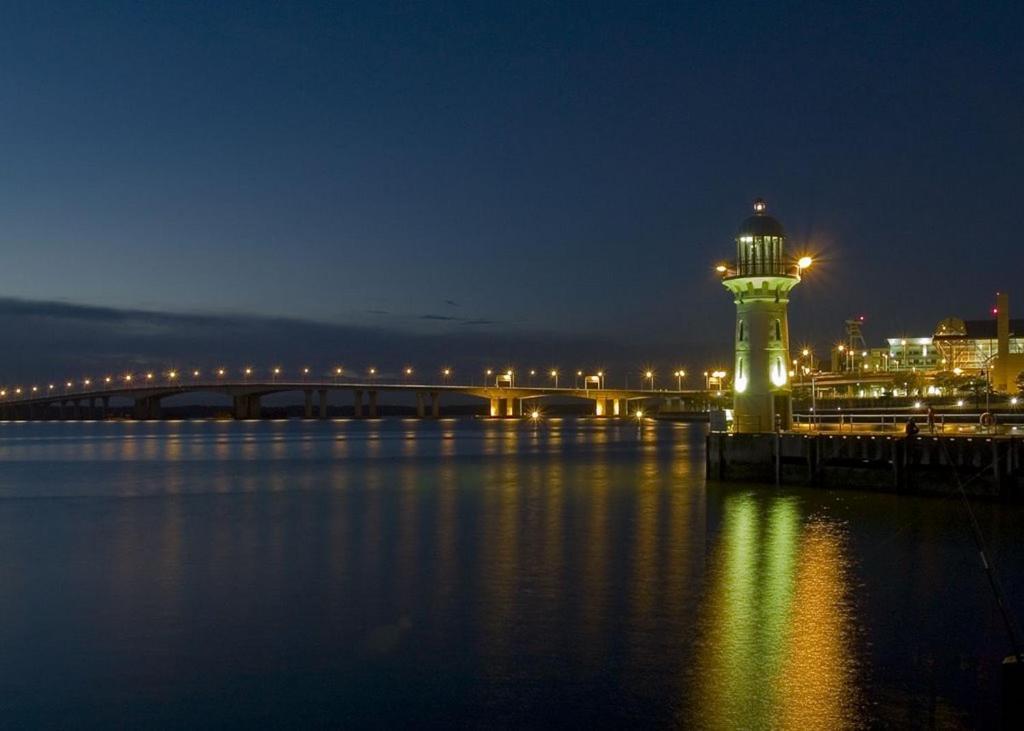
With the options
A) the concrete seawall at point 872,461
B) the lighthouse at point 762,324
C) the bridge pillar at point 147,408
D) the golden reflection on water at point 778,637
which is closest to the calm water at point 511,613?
the golden reflection on water at point 778,637

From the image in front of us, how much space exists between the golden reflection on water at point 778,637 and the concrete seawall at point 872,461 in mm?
5715

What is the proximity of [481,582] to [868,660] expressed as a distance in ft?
26.0

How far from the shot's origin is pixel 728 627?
50.2 ft

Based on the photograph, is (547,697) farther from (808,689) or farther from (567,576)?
(567,576)

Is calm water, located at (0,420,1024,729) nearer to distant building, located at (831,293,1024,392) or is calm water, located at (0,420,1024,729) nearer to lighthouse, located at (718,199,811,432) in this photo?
lighthouse, located at (718,199,811,432)

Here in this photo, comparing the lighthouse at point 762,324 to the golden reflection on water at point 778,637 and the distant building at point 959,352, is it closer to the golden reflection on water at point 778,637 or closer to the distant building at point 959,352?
the golden reflection on water at point 778,637

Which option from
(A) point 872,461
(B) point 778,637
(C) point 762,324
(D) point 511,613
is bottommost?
(D) point 511,613

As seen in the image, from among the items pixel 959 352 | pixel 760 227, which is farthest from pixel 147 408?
pixel 760 227

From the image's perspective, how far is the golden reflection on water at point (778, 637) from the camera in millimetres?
11406

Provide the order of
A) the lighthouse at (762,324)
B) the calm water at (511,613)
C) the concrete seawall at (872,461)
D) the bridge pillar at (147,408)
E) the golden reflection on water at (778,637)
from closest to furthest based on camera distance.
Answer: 1. the golden reflection on water at (778,637)
2. the calm water at (511,613)
3. the concrete seawall at (872,461)
4. the lighthouse at (762,324)
5. the bridge pillar at (147,408)

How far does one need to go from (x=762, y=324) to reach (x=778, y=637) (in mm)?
21422

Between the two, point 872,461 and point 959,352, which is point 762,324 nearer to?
point 872,461

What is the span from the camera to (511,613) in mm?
16531

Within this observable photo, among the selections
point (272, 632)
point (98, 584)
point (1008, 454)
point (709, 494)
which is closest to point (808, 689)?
point (272, 632)
